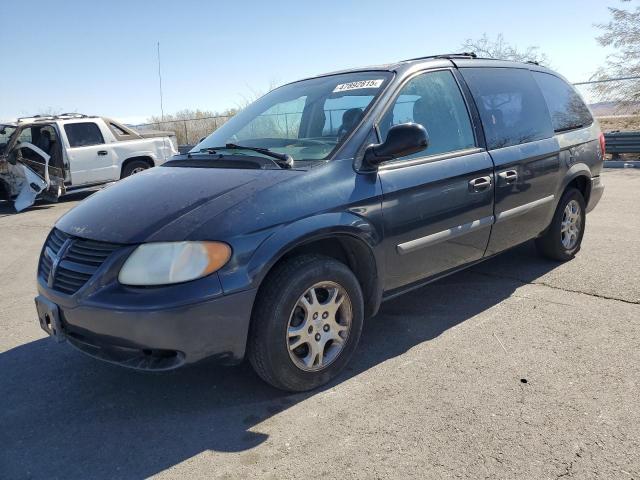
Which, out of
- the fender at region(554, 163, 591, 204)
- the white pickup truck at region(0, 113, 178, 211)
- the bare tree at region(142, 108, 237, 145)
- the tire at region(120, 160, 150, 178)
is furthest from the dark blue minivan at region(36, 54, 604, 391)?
the bare tree at region(142, 108, 237, 145)

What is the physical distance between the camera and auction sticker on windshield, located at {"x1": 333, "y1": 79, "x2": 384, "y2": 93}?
3.64m

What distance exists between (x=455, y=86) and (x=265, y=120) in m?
1.42

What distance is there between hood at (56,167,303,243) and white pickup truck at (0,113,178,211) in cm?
792

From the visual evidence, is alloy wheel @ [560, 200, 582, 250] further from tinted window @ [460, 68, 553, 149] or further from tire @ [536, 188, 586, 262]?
tinted window @ [460, 68, 553, 149]

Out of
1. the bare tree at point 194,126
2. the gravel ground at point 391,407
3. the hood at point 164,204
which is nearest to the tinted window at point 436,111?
the hood at point 164,204

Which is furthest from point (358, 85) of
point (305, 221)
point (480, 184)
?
point (305, 221)

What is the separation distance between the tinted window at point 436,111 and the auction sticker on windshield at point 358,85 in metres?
0.18

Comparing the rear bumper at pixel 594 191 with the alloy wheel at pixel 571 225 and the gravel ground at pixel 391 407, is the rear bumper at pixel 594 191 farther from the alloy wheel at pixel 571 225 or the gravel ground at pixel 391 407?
the gravel ground at pixel 391 407

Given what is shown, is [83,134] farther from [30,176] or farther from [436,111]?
[436,111]

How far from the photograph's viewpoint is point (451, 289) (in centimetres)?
468

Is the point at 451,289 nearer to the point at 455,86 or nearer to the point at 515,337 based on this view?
the point at 515,337

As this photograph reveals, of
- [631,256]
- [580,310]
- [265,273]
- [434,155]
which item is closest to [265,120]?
[434,155]

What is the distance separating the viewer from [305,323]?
9.83 ft

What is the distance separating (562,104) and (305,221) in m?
3.36
